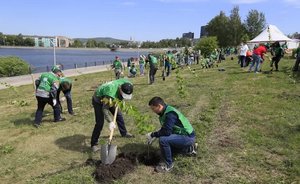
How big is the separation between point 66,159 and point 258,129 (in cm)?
423

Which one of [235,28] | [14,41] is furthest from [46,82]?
[14,41]

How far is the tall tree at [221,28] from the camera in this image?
8281 cm

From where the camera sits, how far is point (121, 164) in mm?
5816

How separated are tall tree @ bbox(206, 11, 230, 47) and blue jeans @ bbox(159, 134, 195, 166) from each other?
79782 mm

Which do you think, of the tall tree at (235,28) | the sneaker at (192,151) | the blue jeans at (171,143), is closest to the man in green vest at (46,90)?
the blue jeans at (171,143)

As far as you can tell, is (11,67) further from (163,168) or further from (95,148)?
(163,168)

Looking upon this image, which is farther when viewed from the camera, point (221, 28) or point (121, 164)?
point (221, 28)

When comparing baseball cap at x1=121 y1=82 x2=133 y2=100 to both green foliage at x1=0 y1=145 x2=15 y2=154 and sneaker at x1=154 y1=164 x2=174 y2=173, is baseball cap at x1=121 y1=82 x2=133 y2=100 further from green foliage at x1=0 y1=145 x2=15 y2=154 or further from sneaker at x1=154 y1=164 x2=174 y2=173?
green foliage at x1=0 y1=145 x2=15 y2=154

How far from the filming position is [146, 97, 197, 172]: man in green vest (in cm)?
570

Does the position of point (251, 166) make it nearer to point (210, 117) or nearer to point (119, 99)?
point (119, 99)

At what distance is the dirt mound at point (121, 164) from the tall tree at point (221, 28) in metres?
79.7

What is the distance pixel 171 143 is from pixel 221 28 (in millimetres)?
81179

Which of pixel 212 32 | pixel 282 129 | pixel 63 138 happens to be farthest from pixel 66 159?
pixel 212 32

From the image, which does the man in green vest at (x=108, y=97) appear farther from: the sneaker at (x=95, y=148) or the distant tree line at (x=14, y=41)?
the distant tree line at (x=14, y=41)
